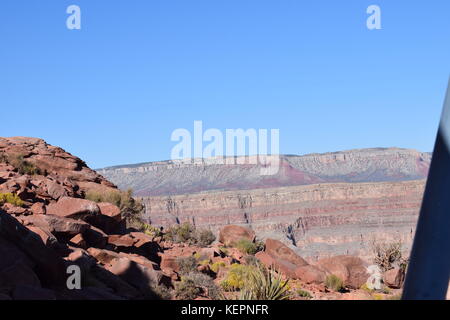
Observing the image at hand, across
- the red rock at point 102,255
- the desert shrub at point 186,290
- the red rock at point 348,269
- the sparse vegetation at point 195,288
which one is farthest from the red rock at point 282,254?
the red rock at point 102,255

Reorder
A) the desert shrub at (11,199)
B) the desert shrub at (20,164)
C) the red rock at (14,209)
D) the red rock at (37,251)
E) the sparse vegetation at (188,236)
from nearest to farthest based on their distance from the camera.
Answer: the red rock at (37,251) < the red rock at (14,209) < the desert shrub at (11,199) < the desert shrub at (20,164) < the sparse vegetation at (188,236)

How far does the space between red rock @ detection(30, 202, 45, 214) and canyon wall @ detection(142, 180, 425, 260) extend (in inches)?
2798

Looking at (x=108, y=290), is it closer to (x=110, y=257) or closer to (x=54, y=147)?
(x=110, y=257)

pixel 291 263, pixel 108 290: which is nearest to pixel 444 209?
pixel 108 290

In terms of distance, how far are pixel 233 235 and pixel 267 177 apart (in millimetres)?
170597

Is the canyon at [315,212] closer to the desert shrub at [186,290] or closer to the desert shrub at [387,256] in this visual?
the desert shrub at [387,256]

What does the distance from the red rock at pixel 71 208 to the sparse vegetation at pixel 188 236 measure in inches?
312

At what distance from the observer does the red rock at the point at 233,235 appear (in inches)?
989

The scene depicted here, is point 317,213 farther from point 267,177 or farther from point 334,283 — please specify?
point 334,283

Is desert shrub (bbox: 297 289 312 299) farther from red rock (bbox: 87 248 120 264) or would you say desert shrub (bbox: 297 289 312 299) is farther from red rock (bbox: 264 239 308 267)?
red rock (bbox: 87 248 120 264)

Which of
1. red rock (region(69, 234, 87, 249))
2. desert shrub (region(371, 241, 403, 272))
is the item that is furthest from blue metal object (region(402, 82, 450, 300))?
desert shrub (region(371, 241, 403, 272))

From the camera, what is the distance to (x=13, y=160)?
19.7m

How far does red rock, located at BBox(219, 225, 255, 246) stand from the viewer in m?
25.1

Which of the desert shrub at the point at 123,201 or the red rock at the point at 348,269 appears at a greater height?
the desert shrub at the point at 123,201
